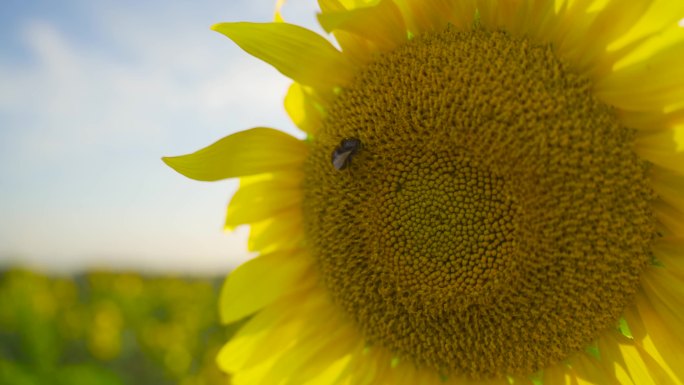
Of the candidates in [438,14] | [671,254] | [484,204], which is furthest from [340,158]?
[671,254]

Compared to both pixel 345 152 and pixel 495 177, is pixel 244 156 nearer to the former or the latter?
pixel 345 152

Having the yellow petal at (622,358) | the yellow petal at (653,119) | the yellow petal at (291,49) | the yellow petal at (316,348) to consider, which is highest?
the yellow petal at (653,119)

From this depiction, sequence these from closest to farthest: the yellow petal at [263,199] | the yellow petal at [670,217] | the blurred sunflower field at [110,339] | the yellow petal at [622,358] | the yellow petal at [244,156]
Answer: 1. the yellow petal at [670,217]
2. the yellow petal at [622,358]
3. the yellow petal at [244,156]
4. the yellow petal at [263,199]
5. the blurred sunflower field at [110,339]

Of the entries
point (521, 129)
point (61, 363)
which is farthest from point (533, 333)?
point (61, 363)

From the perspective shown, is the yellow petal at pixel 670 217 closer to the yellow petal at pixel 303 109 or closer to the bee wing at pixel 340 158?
the bee wing at pixel 340 158

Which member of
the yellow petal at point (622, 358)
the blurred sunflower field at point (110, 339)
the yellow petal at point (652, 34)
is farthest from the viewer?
the blurred sunflower field at point (110, 339)

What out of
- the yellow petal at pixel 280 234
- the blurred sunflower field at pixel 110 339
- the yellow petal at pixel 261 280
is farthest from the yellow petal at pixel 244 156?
the blurred sunflower field at pixel 110 339

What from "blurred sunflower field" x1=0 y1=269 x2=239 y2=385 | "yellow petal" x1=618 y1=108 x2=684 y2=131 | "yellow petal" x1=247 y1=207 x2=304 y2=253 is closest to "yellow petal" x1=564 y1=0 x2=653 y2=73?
"yellow petal" x1=618 y1=108 x2=684 y2=131
